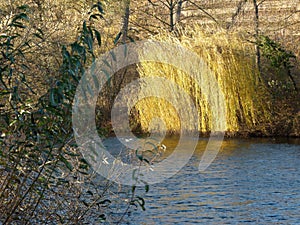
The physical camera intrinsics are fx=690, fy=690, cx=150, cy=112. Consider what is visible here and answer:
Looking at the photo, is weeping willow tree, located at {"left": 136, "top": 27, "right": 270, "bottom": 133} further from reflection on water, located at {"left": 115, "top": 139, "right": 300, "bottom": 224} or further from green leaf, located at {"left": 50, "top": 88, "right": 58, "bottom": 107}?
green leaf, located at {"left": 50, "top": 88, "right": 58, "bottom": 107}

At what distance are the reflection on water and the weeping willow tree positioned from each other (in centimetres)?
359

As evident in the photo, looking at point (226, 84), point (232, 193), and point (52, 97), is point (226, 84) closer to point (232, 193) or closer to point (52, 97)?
point (232, 193)

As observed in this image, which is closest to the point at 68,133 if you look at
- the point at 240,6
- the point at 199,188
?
the point at 199,188

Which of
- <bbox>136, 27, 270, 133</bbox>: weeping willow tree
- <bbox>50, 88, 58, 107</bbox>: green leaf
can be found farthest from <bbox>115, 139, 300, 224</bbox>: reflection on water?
<bbox>50, 88, 58, 107</bbox>: green leaf

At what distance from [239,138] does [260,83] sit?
5.97 ft

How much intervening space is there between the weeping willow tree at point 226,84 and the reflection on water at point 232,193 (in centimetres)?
359

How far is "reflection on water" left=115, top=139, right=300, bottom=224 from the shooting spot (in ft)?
29.4

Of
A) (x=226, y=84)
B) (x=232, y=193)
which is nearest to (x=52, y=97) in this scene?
(x=232, y=193)

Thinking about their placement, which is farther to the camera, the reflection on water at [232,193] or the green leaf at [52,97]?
the reflection on water at [232,193]

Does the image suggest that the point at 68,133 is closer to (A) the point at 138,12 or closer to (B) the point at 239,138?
(B) the point at 239,138

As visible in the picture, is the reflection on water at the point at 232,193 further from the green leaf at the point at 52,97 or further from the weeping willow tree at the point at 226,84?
the green leaf at the point at 52,97

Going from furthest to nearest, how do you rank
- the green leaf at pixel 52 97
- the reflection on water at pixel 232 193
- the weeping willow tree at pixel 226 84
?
the weeping willow tree at pixel 226 84 → the reflection on water at pixel 232 193 → the green leaf at pixel 52 97

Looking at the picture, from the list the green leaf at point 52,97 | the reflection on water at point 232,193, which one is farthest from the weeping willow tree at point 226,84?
the green leaf at point 52,97

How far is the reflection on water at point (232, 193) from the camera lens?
8961 millimetres
